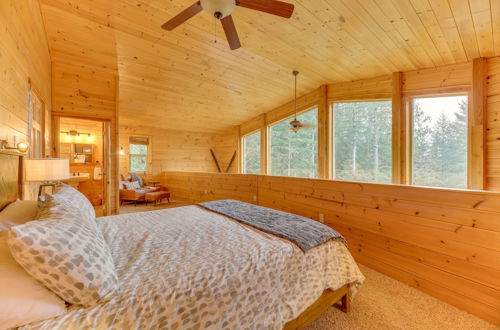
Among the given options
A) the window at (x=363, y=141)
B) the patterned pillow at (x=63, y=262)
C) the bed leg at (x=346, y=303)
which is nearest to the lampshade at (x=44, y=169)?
the patterned pillow at (x=63, y=262)

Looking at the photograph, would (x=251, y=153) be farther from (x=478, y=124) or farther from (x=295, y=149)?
(x=478, y=124)

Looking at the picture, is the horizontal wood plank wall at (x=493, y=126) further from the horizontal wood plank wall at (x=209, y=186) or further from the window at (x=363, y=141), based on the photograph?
the horizontal wood plank wall at (x=209, y=186)

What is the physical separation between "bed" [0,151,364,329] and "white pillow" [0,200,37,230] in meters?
0.48

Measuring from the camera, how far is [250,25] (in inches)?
124

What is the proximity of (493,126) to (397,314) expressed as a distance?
10.6 ft

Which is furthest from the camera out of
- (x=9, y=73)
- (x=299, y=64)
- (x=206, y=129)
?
(x=206, y=129)

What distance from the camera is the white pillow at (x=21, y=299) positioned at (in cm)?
75

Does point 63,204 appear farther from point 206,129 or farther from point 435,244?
point 206,129

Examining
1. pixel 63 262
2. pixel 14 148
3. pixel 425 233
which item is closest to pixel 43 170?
pixel 14 148

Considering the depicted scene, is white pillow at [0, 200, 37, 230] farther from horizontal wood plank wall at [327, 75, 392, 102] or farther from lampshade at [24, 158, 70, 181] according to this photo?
horizontal wood plank wall at [327, 75, 392, 102]

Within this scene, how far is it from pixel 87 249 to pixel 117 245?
1.82 ft

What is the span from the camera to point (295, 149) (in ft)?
21.0

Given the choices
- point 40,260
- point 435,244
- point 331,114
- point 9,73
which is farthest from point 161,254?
point 331,114

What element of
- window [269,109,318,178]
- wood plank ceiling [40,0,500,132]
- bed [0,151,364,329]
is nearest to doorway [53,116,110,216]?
wood plank ceiling [40,0,500,132]
